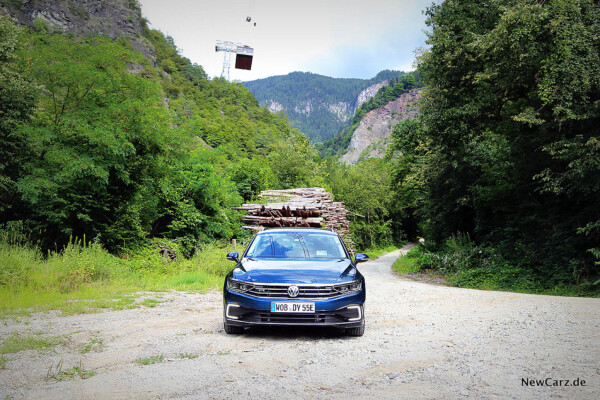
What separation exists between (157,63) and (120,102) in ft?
328

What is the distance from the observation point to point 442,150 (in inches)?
740

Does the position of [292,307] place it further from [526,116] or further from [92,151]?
[92,151]

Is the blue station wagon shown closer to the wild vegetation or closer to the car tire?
the car tire

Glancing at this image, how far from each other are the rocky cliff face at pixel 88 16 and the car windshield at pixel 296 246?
86.6m

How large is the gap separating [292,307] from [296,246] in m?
1.55

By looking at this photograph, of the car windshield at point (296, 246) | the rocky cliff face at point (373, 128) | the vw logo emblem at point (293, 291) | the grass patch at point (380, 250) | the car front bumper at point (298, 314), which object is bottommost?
the grass patch at point (380, 250)

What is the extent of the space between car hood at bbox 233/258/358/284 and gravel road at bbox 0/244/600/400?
0.87 metres

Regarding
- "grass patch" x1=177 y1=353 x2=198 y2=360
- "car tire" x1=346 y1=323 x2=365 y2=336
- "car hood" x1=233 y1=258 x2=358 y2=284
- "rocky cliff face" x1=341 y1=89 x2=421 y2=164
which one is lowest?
"grass patch" x1=177 y1=353 x2=198 y2=360

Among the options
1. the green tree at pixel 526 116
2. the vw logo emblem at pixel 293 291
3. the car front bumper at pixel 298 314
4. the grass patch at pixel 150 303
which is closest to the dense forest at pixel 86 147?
the grass patch at pixel 150 303

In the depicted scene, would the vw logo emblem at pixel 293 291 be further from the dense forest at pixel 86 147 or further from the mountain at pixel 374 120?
the mountain at pixel 374 120

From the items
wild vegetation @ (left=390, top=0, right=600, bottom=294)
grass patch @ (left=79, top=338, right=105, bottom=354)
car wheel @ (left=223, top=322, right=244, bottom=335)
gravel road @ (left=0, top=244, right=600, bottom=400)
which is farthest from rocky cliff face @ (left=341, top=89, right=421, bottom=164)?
grass patch @ (left=79, top=338, right=105, bottom=354)

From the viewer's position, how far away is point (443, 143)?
710 inches

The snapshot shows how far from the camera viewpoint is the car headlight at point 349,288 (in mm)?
5660

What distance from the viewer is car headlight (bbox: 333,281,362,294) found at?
223 inches
